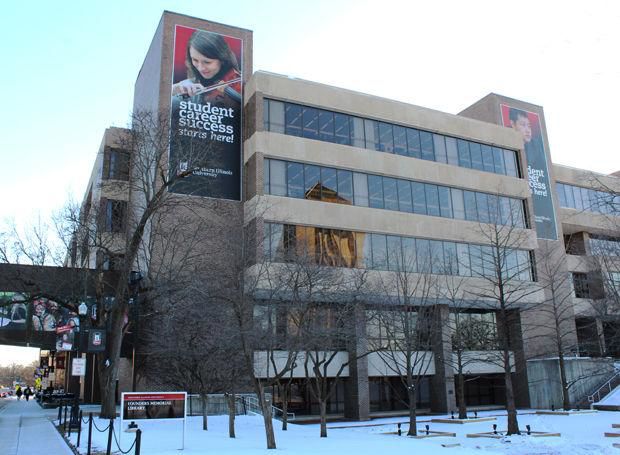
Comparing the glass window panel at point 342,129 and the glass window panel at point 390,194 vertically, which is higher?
the glass window panel at point 342,129

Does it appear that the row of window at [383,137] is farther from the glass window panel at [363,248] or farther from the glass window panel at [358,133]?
the glass window panel at [363,248]

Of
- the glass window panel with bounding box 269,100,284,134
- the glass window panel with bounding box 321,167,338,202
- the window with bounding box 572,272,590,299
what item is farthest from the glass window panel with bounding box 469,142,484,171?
the window with bounding box 572,272,590,299

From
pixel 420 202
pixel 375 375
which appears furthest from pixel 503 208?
pixel 375 375

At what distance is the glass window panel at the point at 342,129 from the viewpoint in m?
37.9

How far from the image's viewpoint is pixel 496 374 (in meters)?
43.0

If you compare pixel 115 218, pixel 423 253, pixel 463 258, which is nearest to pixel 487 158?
pixel 463 258

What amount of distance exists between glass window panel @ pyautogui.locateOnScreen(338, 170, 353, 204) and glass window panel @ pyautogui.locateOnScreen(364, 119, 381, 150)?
2.90 metres

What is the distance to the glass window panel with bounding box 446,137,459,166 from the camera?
41469 mm

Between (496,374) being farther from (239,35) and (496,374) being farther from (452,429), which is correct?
(239,35)

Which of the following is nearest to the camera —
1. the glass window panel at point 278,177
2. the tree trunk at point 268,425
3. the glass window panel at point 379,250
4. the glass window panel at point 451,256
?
the tree trunk at point 268,425

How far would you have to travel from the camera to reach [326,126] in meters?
37.7

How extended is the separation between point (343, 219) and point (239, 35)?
1531cm

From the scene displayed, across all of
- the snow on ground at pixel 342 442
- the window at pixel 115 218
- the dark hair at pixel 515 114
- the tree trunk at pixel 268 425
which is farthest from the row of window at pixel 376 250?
the tree trunk at pixel 268 425

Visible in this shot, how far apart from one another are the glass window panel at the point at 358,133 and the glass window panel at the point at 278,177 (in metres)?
5.62
